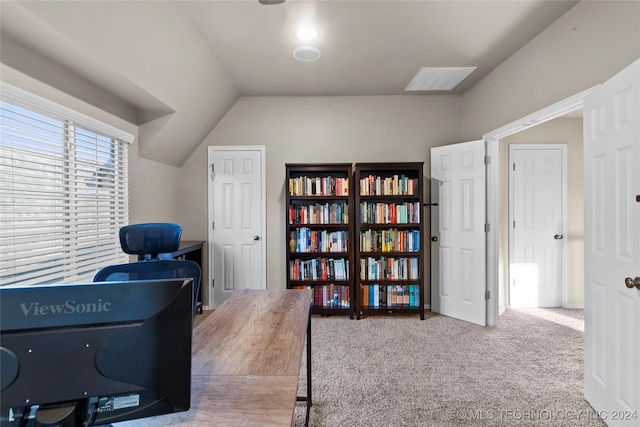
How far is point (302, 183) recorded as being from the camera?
138 inches

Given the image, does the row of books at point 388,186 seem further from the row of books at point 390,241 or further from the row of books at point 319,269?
the row of books at point 319,269

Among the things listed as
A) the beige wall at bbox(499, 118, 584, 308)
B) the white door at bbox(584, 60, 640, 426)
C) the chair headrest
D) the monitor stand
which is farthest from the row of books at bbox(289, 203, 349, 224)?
the monitor stand

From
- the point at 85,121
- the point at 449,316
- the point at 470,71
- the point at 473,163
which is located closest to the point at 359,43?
the point at 470,71

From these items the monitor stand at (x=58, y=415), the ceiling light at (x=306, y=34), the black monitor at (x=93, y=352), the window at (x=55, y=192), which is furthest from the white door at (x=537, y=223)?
the window at (x=55, y=192)

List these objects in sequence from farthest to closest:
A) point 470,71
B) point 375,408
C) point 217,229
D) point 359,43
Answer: point 217,229
point 470,71
point 359,43
point 375,408

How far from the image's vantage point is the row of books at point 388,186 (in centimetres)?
349

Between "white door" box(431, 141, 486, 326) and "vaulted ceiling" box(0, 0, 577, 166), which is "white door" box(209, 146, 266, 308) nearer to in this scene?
"vaulted ceiling" box(0, 0, 577, 166)

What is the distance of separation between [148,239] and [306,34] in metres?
2.06

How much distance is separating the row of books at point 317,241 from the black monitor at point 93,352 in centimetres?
279

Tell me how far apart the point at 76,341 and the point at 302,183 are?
2.97 metres

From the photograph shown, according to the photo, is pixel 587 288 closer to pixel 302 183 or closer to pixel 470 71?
pixel 470 71

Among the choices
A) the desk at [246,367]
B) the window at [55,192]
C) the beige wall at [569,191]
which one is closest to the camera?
the desk at [246,367]

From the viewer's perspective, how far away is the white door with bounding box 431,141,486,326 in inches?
127

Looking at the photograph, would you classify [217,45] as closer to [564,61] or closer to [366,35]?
[366,35]
